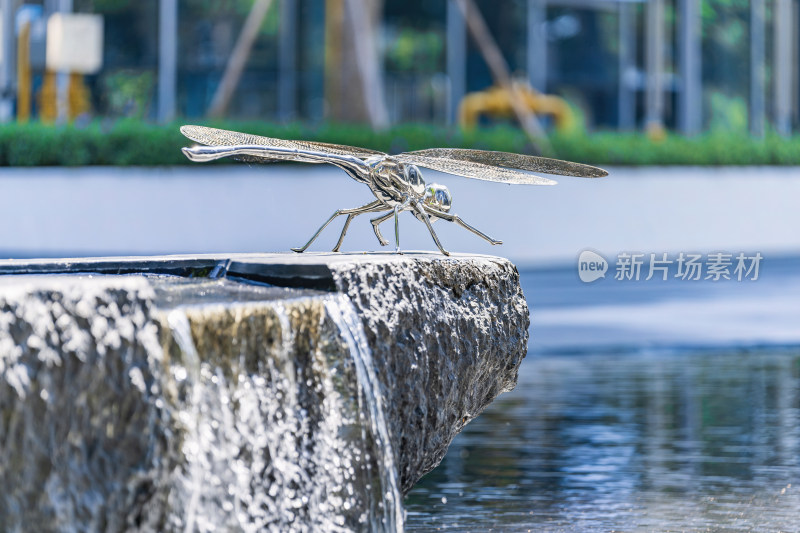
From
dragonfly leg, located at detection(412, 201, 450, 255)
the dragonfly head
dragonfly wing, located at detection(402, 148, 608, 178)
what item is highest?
dragonfly wing, located at detection(402, 148, 608, 178)

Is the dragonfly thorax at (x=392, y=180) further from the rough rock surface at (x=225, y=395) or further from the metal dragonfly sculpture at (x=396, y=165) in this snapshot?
the rough rock surface at (x=225, y=395)

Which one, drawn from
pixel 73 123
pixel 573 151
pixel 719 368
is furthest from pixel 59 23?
pixel 719 368

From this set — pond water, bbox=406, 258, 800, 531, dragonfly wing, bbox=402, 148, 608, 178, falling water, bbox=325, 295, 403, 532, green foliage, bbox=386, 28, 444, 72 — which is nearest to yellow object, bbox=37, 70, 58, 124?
green foliage, bbox=386, 28, 444, 72

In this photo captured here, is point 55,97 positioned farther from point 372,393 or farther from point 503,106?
point 372,393

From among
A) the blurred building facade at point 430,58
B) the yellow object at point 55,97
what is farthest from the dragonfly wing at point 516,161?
the yellow object at point 55,97

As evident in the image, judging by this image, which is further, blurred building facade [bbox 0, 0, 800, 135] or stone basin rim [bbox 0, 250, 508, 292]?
blurred building facade [bbox 0, 0, 800, 135]

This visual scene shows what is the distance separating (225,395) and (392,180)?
1.19 metres

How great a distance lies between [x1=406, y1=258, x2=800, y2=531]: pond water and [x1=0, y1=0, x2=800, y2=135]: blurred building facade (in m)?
7.54

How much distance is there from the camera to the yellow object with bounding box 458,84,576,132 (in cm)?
1992

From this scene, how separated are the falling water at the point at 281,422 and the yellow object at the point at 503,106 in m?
16.5

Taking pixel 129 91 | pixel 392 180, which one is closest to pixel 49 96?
pixel 129 91

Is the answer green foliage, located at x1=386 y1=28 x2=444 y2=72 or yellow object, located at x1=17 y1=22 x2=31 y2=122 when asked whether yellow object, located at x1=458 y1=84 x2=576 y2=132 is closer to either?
green foliage, located at x1=386 y1=28 x2=444 y2=72

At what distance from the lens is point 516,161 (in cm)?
411

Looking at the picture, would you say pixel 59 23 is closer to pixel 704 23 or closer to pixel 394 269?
pixel 704 23
